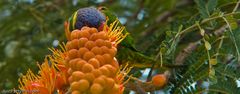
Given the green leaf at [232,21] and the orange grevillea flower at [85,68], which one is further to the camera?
the green leaf at [232,21]

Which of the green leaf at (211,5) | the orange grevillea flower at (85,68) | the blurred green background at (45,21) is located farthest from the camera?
the blurred green background at (45,21)

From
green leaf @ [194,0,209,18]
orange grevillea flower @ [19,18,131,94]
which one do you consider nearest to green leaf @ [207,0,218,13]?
green leaf @ [194,0,209,18]

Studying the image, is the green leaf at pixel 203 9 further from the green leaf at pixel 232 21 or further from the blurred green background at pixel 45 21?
the blurred green background at pixel 45 21

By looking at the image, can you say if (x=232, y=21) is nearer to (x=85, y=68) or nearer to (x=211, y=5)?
(x=211, y=5)

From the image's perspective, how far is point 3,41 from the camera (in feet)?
9.38

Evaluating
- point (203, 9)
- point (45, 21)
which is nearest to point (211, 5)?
point (203, 9)

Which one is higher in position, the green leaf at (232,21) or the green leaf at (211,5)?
the green leaf at (211,5)

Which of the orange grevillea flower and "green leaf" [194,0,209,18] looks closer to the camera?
the orange grevillea flower

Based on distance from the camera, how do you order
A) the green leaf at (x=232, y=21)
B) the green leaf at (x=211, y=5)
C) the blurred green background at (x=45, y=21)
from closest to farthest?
1. the green leaf at (x=232, y=21)
2. the green leaf at (x=211, y=5)
3. the blurred green background at (x=45, y=21)

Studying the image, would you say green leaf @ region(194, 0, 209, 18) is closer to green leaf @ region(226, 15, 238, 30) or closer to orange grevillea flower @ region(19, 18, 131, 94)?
green leaf @ region(226, 15, 238, 30)

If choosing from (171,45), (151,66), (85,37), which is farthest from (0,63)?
(85,37)

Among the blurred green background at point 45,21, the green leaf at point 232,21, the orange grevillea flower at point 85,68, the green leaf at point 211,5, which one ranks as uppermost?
the blurred green background at point 45,21

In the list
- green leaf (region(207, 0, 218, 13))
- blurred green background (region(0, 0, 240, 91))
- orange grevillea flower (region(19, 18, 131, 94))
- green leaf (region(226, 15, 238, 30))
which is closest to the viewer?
orange grevillea flower (region(19, 18, 131, 94))

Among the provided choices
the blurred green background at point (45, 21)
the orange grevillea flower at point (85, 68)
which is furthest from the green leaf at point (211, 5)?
the blurred green background at point (45, 21)
